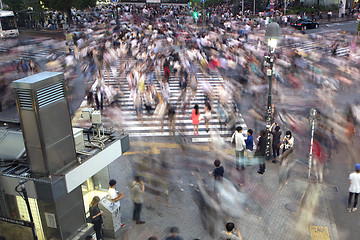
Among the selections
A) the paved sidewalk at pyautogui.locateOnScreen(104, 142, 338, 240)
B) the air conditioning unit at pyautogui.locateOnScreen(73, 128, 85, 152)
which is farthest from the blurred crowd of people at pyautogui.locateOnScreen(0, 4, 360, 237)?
the air conditioning unit at pyautogui.locateOnScreen(73, 128, 85, 152)

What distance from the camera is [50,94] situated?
809 centimetres

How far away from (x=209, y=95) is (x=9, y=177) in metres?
15.2

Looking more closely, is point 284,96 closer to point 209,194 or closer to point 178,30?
point 209,194

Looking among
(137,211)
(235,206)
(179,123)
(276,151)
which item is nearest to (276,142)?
(276,151)

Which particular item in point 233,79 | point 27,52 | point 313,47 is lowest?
point 313,47

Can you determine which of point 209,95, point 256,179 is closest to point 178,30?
point 209,95

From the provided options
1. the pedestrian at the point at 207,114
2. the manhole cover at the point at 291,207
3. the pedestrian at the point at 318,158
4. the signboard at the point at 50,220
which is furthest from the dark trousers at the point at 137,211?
the pedestrian at the point at 207,114

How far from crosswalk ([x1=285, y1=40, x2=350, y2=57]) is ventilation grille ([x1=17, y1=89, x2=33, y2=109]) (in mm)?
29421

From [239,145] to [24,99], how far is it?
24.3 ft

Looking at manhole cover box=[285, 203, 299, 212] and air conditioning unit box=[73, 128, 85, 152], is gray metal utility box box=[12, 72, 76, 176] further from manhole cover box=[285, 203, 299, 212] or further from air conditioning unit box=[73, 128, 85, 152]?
manhole cover box=[285, 203, 299, 212]

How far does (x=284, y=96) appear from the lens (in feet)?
71.7

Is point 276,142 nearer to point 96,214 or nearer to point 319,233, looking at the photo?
point 319,233

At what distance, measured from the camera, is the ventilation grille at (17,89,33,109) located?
7.80m

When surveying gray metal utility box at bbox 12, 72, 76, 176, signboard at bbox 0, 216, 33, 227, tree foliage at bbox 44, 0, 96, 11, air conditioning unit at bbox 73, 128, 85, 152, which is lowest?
signboard at bbox 0, 216, 33, 227
